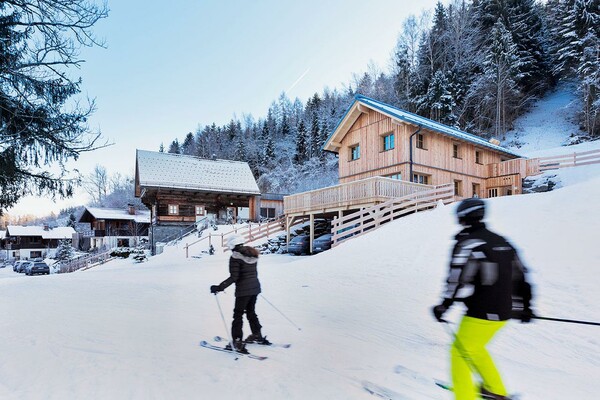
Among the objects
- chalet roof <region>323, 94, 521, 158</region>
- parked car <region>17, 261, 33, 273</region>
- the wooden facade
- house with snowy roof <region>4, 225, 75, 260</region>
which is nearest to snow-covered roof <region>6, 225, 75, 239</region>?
house with snowy roof <region>4, 225, 75, 260</region>

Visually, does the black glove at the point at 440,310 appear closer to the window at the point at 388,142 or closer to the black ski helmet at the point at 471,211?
the black ski helmet at the point at 471,211

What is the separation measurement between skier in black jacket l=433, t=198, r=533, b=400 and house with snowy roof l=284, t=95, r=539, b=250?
1101 cm

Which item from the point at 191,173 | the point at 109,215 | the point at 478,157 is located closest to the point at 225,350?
the point at 478,157

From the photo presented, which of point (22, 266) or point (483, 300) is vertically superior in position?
point (483, 300)

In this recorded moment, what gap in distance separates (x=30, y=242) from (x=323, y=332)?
62.8m

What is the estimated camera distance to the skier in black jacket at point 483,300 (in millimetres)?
2561

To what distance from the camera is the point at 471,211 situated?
2.78 meters

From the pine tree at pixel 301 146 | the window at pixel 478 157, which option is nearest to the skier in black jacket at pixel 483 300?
the window at pixel 478 157

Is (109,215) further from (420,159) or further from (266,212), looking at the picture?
(420,159)

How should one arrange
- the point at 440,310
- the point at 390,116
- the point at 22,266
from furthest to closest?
the point at 22,266, the point at 390,116, the point at 440,310

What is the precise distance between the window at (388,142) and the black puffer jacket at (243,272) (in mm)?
16301

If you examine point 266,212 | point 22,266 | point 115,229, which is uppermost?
point 266,212

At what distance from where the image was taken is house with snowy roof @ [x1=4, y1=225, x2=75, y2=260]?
4953 cm

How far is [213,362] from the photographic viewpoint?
408 centimetres
